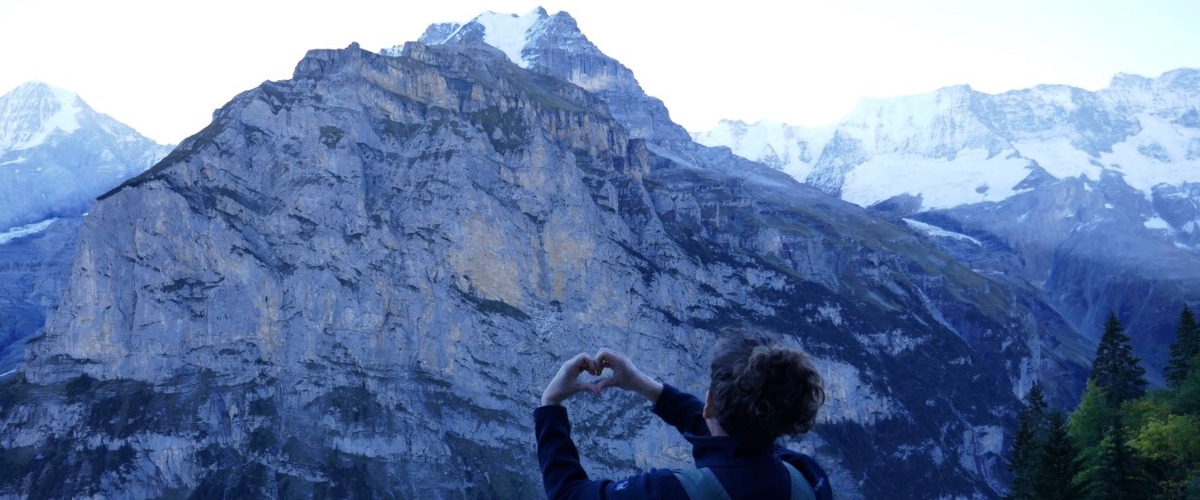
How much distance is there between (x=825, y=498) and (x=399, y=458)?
179 meters

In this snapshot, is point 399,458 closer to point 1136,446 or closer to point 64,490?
point 64,490

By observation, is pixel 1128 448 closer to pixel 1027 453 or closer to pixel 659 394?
pixel 1027 453

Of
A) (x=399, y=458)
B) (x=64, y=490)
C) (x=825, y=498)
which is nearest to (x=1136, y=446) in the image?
(x=825, y=498)

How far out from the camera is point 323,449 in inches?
6973

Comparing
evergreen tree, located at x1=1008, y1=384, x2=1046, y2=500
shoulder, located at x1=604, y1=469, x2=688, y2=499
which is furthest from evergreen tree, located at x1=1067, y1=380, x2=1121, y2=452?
shoulder, located at x1=604, y1=469, x2=688, y2=499

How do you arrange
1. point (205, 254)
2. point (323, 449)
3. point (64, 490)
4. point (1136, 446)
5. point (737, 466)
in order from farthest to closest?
point (205, 254) → point (323, 449) → point (64, 490) → point (1136, 446) → point (737, 466)

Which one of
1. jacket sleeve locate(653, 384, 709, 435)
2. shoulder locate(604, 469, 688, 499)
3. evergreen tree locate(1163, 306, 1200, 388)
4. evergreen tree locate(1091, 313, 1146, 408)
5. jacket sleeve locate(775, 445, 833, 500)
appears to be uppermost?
jacket sleeve locate(653, 384, 709, 435)

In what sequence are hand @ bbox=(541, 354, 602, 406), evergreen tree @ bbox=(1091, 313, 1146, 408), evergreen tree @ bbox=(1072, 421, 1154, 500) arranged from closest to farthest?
Answer: hand @ bbox=(541, 354, 602, 406)
evergreen tree @ bbox=(1072, 421, 1154, 500)
evergreen tree @ bbox=(1091, 313, 1146, 408)

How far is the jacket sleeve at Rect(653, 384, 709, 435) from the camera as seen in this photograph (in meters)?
8.20

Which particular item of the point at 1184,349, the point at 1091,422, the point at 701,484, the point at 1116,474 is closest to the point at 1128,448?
the point at 1116,474

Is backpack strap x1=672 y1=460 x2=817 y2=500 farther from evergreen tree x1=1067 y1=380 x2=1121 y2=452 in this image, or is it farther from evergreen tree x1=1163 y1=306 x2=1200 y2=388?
evergreen tree x1=1163 y1=306 x2=1200 y2=388

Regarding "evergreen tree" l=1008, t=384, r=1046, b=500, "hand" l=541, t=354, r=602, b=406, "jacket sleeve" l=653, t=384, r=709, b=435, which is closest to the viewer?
"hand" l=541, t=354, r=602, b=406

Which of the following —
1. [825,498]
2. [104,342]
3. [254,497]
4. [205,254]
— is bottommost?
[254,497]

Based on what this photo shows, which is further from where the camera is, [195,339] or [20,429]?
[195,339]
